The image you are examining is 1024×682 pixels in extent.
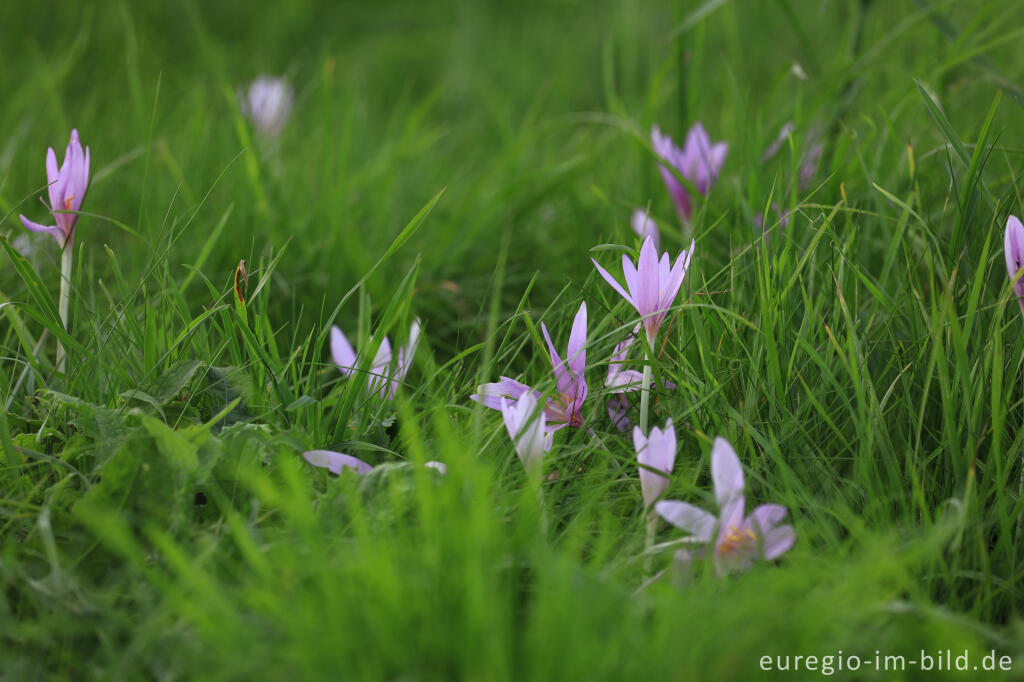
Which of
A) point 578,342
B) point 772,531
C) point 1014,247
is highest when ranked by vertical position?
point 1014,247

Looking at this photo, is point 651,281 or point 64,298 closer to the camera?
point 651,281

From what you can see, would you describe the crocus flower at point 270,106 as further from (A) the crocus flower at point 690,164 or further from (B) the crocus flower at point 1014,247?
(B) the crocus flower at point 1014,247

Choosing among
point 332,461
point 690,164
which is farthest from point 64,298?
point 690,164

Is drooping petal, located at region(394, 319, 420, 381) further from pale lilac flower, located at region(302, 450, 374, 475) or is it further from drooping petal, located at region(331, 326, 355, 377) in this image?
pale lilac flower, located at region(302, 450, 374, 475)

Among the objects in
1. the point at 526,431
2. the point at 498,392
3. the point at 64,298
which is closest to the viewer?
the point at 526,431

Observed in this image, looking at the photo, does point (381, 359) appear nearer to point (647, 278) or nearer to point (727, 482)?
point (647, 278)

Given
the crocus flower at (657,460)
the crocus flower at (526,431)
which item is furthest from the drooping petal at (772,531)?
the crocus flower at (526,431)
